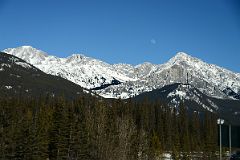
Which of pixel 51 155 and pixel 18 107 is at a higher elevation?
pixel 18 107

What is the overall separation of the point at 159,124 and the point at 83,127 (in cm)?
4785

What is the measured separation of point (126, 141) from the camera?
227 feet

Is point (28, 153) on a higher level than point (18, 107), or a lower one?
lower

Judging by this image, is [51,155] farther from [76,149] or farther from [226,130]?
[226,130]

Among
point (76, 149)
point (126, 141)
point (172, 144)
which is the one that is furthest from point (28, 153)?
point (172, 144)

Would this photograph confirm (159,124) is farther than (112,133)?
Yes

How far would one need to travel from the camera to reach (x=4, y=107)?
93188mm

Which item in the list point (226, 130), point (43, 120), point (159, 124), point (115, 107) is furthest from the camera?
point (159, 124)

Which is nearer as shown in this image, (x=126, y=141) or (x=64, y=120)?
(x=126, y=141)

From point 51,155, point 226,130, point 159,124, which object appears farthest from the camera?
point 159,124

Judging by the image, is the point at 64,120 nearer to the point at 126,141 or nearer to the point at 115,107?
the point at 126,141

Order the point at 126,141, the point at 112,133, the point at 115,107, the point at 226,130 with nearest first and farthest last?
the point at 226,130
the point at 126,141
the point at 112,133
the point at 115,107

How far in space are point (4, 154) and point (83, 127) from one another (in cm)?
1478

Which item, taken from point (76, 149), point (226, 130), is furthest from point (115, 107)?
point (226, 130)
